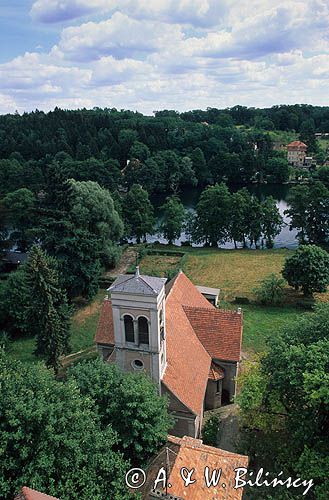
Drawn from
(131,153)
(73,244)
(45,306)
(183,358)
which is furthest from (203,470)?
(131,153)

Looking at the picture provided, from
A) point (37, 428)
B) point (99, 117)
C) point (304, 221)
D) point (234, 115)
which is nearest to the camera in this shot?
point (37, 428)

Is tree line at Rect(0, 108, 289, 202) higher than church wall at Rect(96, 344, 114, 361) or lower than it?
higher

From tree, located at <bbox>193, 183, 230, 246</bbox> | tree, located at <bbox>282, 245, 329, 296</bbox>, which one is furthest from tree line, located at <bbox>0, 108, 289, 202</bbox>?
tree, located at <bbox>282, 245, 329, 296</bbox>

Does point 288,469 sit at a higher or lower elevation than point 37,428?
lower

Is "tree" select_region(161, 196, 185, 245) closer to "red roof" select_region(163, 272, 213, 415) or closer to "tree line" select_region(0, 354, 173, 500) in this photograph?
"red roof" select_region(163, 272, 213, 415)

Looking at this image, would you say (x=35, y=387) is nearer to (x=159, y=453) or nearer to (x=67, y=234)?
(x=159, y=453)

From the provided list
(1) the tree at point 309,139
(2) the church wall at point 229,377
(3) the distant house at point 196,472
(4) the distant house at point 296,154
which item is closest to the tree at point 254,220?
(2) the church wall at point 229,377

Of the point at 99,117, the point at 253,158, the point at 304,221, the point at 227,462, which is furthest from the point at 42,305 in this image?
the point at 99,117

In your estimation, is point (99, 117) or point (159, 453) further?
point (99, 117)
